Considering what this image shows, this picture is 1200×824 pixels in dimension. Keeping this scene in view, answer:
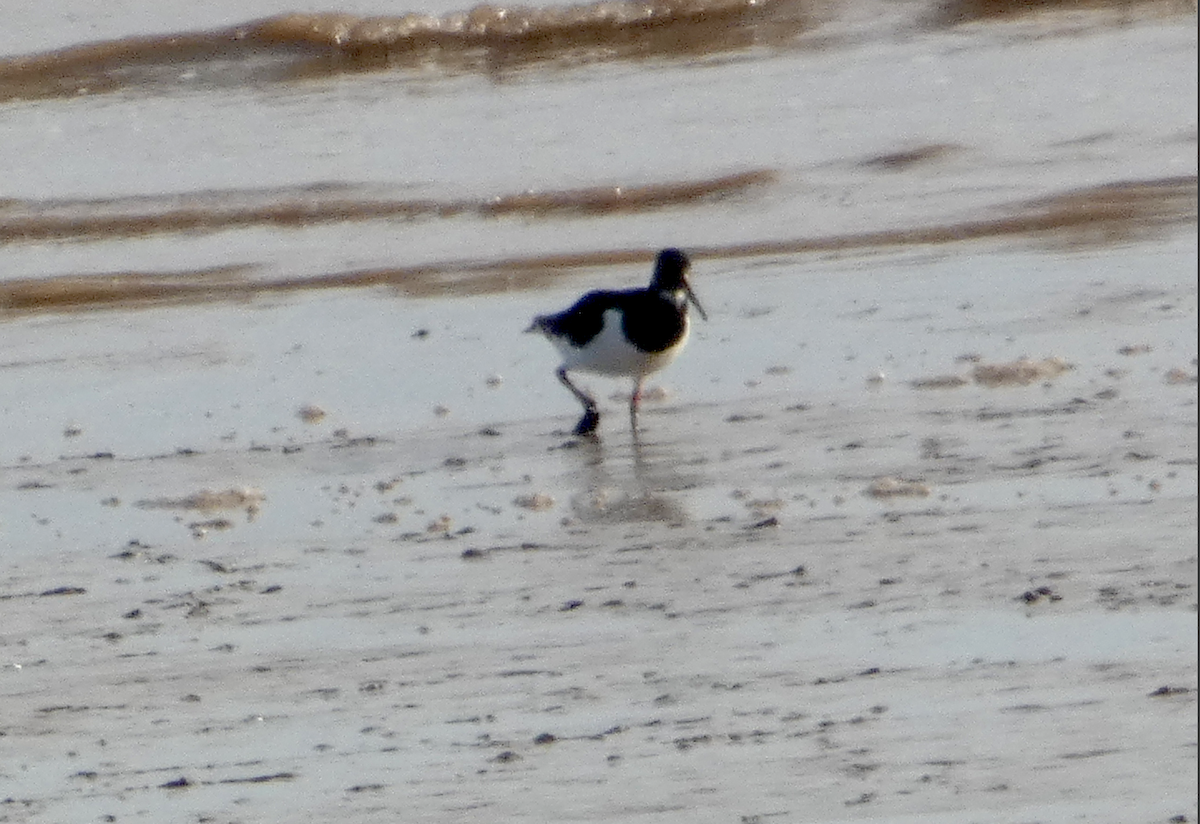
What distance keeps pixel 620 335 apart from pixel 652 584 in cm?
217

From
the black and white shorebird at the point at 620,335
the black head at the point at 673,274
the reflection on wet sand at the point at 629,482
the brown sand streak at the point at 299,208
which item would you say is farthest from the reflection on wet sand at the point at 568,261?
the reflection on wet sand at the point at 629,482

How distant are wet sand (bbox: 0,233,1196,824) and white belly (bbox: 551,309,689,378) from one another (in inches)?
4.3

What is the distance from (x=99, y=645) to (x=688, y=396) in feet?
8.44

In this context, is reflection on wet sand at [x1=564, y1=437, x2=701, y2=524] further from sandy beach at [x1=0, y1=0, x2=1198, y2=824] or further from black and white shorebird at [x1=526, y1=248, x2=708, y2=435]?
black and white shorebird at [x1=526, y1=248, x2=708, y2=435]

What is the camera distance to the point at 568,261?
31.1 ft

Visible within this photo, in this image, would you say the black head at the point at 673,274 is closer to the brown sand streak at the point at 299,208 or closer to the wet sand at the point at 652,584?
the wet sand at the point at 652,584

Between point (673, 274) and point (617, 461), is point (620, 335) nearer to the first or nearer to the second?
point (673, 274)

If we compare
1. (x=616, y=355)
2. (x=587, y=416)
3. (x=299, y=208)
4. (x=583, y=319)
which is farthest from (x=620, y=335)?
(x=299, y=208)

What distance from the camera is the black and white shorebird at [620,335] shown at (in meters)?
6.82

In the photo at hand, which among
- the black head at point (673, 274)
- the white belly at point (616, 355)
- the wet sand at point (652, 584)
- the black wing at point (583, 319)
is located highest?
the black head at point (673, 274)

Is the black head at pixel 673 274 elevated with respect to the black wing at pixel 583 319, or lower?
elevated

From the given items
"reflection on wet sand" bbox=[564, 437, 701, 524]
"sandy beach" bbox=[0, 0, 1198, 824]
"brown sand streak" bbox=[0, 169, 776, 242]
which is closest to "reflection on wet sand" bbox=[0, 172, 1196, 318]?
"sandy beach" bbox=[0, 0, 1198, 824]

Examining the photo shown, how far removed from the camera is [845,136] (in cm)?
1138

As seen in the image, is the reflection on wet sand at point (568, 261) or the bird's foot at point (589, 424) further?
the reflection on wet sand at point (568, 261)
